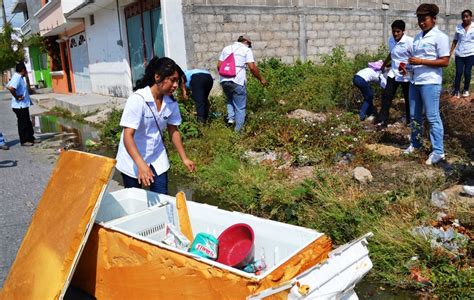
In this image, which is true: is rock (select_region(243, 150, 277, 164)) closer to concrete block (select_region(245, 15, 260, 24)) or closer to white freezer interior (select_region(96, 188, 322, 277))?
white freezer interior (select_region(96, 188, 322, 277))

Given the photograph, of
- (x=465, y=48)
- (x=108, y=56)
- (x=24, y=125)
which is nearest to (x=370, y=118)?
(x=465, y=48)

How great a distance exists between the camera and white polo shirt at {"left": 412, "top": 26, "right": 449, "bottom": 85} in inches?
197

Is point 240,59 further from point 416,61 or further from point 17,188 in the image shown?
point 17,188

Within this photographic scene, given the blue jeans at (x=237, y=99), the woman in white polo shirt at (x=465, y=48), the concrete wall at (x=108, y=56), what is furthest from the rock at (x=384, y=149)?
the concrete wall at (x=108, y=56)

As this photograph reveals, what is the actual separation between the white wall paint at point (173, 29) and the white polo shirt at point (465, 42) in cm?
602

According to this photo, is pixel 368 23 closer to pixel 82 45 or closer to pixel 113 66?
pixel 113 66

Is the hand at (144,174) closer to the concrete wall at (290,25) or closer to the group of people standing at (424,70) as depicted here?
the group of people standing at (424,70)

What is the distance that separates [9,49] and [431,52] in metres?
28.0

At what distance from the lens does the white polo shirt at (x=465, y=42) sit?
8637mm

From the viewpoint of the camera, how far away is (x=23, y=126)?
9.09 meters

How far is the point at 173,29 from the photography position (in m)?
10.2

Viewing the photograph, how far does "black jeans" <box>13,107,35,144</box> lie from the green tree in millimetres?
20664

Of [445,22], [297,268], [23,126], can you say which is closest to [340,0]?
[445,22]

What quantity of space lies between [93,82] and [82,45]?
2188 millimetres
